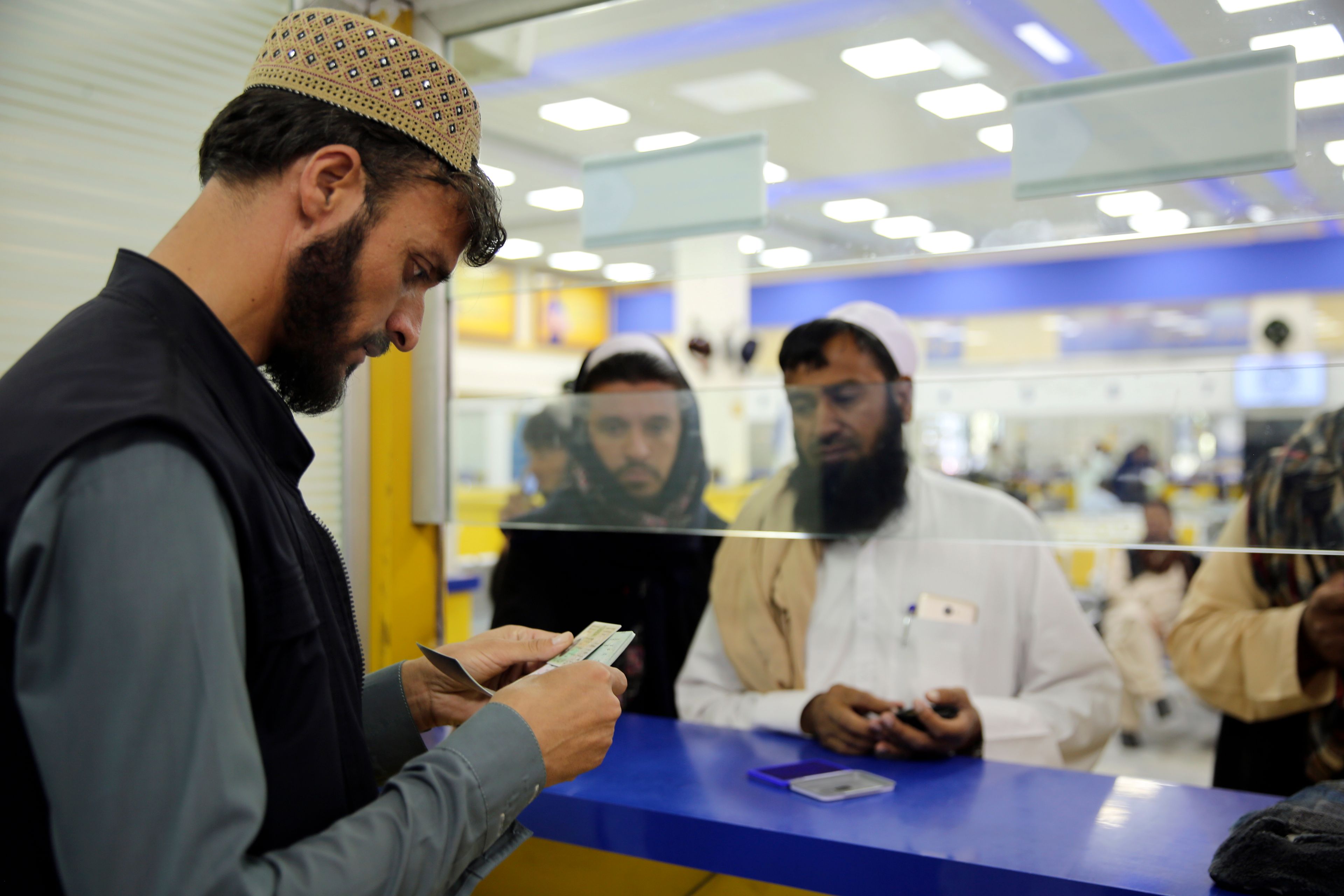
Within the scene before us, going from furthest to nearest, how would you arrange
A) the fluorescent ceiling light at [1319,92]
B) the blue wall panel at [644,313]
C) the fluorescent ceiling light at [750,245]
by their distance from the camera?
the blue wall panel at [644,313]
the fluorescent ceiling light at [750,245]
the fluorescent ceiling light at [1319,92]

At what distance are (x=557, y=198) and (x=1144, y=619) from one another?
3.80 metres

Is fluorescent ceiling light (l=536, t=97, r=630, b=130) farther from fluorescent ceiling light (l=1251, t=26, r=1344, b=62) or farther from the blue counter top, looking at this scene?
the blue counter top

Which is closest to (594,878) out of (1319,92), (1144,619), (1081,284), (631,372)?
(631,372)

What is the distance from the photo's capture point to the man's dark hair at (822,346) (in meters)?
2.42

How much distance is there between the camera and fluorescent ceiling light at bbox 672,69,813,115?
240cm

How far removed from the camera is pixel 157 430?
0.75m

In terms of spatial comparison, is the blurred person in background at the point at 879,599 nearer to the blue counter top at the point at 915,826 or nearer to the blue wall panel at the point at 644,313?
the blue counter top at the point at 915,826

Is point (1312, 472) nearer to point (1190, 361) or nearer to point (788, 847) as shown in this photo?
point (788, 847)

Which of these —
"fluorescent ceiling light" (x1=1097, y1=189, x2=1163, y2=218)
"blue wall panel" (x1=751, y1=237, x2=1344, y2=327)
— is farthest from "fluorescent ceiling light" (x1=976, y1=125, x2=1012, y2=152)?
"blue wall panel" (x1=751, y1=237, x2=1344, y2=327)

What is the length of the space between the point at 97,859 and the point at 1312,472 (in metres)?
2.16

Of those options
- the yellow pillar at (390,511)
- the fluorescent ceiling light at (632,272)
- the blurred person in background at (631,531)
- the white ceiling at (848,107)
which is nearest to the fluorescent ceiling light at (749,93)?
the white ceiling at (848,107)

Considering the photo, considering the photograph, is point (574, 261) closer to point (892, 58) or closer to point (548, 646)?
point (892, 58)

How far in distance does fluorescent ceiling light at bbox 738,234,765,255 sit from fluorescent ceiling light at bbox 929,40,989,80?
565mm

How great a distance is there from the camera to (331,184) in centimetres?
95
